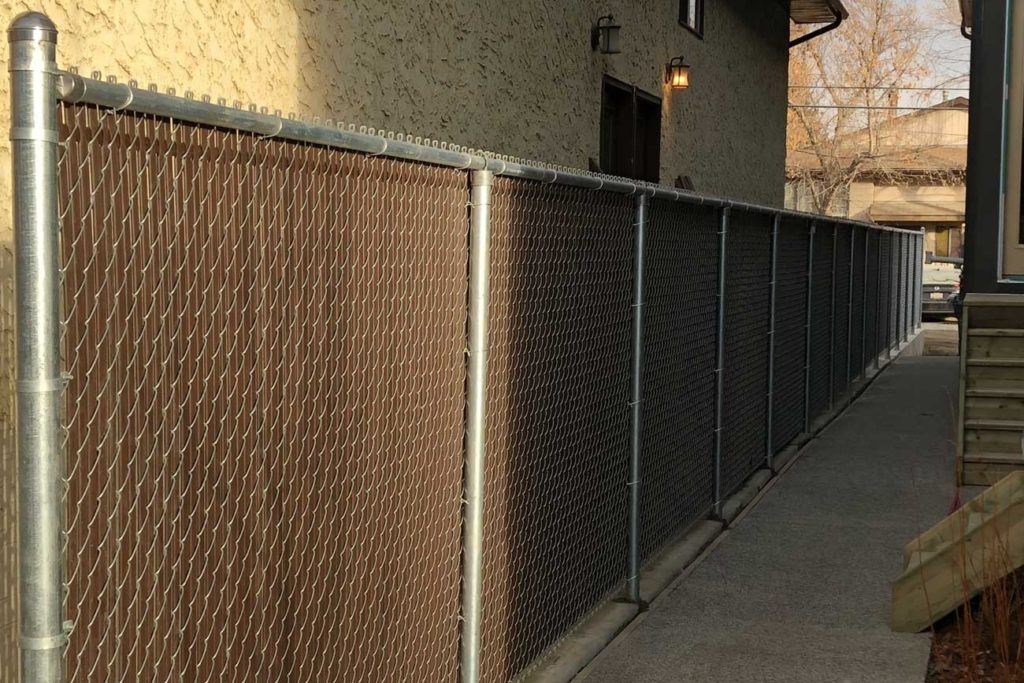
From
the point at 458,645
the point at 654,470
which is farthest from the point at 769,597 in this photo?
the point at 458,645

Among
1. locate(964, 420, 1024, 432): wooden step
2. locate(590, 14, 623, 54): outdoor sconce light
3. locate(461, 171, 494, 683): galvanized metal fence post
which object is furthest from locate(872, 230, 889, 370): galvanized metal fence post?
locate(461, 171, 494, 683): galvanized metal fence post

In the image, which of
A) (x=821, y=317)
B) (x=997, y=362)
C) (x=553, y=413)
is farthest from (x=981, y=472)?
(x=553, y=413)

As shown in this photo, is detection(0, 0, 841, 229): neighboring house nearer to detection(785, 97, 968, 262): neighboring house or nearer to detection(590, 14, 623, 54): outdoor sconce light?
detection(590, 14, 623, 54): outdoor sconce light

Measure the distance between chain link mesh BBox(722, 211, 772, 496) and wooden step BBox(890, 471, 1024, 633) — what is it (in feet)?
7.53

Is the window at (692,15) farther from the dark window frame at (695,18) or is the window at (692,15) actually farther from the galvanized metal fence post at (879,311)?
the galvanized metal fence post at (879,311)

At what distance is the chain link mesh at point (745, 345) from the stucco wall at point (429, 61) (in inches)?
72.3

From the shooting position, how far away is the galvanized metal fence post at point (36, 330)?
2207 mm

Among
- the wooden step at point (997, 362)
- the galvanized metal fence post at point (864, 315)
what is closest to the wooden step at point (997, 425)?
the wooden step at point (997, 362)

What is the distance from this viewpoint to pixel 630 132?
1217cm

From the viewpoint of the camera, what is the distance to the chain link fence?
2.46m

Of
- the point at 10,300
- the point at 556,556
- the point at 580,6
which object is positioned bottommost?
the point at 556,556

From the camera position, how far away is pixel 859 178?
45969mm

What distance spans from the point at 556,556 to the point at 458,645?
0.95 m

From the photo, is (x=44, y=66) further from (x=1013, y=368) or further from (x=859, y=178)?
(x=859, y=178)
